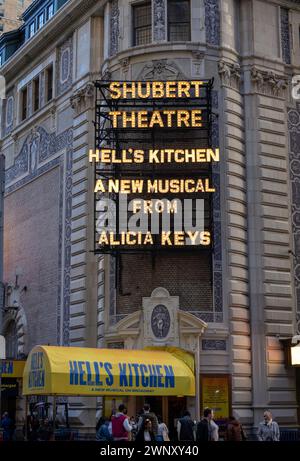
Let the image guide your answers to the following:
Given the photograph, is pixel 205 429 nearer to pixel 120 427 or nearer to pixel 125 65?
pixel 120 427

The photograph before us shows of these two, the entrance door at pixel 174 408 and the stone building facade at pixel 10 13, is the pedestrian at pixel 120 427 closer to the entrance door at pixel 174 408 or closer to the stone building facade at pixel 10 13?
the entrance door at pixel 174 408

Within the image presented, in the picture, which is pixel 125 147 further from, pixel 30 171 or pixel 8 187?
pixel 8 187

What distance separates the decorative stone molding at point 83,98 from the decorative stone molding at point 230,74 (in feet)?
21.1

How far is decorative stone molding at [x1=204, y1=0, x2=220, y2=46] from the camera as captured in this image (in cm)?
3350

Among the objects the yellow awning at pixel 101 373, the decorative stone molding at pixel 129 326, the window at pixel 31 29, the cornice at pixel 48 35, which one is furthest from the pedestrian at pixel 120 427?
the window at pixel 31 29

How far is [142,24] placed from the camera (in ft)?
113

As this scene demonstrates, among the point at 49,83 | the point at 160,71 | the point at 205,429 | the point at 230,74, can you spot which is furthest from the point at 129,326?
the point at 49,83

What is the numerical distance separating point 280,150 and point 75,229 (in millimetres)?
9981

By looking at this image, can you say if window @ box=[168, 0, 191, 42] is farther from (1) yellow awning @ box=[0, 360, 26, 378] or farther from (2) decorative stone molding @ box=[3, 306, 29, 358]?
(2) decorative stone molding @ box=[3, 306, 29, 358]

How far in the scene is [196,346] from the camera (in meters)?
30.2

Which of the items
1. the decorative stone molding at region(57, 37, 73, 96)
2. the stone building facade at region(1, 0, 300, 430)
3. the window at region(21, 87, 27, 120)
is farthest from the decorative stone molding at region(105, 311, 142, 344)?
the window at region(21, 87, 27, 120)

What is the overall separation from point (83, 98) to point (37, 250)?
27.7 feet

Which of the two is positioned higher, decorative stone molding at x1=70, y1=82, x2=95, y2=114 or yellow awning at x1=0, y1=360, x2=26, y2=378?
decorative stone molding at x1=70, y1=82, x2=95, y2=114

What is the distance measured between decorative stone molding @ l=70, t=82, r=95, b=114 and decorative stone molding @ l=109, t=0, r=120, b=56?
2068mm
